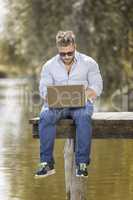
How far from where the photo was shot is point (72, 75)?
315 inches

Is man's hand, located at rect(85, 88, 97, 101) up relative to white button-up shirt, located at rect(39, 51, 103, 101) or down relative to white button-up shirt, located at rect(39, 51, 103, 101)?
down

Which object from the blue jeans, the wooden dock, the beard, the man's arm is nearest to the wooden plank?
the wooden dock

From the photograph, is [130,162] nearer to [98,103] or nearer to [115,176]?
[115,176]

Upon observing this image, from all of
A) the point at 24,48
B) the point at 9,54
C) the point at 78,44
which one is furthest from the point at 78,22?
the point at 9,54

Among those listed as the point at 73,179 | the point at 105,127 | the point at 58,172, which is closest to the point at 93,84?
the point at 105,127

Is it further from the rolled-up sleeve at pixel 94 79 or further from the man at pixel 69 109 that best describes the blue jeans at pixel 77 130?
the rolled-up sleeve at pixel 94 79

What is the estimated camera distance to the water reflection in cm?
943

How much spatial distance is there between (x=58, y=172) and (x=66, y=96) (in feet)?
12.0

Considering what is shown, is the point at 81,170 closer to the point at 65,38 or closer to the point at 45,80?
the point at 45,80

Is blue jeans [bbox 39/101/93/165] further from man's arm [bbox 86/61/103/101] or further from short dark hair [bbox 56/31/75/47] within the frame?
short dark hair [bbox 56/31/75/47]

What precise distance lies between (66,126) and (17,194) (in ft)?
5.64

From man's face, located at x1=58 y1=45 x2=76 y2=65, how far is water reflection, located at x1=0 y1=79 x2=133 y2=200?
6.14ft

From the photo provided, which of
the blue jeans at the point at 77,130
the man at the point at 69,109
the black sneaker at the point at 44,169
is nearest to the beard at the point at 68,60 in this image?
the man at the point at 69,109

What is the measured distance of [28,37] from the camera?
30.1m
